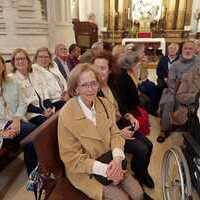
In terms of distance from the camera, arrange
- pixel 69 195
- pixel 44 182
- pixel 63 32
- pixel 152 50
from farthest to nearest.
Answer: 1. pixel 152 50
2. pixel 63 32
3. pixel 44 182
4. pixel 69 195

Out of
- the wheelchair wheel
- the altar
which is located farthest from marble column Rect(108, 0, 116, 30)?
the wheelchair wheel

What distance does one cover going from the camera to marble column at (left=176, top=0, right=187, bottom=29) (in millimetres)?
8952

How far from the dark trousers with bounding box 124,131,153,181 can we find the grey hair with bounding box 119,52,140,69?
698 millimetres

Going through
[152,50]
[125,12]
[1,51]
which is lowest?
[152,50]

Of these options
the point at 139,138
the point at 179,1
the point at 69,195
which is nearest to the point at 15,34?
the point at 139,138

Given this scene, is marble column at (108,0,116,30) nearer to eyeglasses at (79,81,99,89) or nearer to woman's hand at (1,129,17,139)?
woman's hand at (1,129,17,139)

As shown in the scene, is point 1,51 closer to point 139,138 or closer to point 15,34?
point 15,34

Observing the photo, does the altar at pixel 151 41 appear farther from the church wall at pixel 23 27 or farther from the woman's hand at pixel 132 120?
the woman's hand at pixel 132 120

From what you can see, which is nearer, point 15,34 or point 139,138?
point 139,138

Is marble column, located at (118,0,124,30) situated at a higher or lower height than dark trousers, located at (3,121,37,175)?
higher

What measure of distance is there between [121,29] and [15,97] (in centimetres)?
756

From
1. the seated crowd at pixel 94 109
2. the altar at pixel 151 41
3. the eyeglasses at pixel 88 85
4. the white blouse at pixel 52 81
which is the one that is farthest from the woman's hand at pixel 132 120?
the altar at pixel 151 41

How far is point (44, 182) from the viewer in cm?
155

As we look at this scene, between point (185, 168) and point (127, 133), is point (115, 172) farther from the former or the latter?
point (127, 133)
